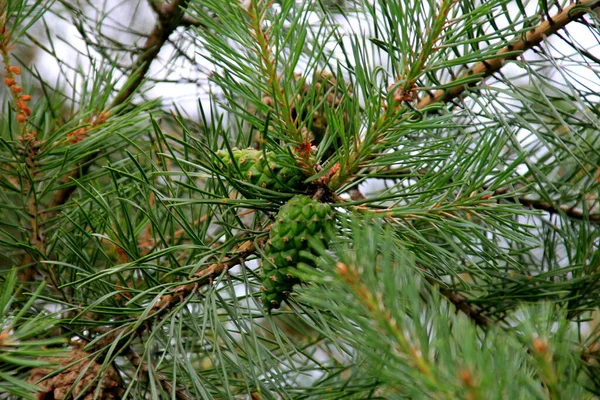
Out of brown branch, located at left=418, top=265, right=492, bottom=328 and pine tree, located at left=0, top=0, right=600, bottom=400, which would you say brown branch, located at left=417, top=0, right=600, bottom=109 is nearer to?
pine tree, located at left=0, top=0, right=600, bottom=400

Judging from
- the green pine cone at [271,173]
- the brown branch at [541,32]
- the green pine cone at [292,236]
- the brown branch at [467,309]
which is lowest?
the green pine cone at [292,236]

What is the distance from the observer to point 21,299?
79cm

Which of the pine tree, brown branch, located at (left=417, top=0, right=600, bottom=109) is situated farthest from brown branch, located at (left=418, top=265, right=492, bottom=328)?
brown branch, located at (left=417, top=0, right=600, bottom=109)

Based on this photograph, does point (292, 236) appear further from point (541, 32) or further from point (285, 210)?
point (541, 32)

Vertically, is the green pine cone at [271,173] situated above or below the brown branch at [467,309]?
above

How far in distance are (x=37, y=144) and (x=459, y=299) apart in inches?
24.6

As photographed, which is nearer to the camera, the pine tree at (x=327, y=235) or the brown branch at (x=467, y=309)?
the pine tree at (x=327, y=235)

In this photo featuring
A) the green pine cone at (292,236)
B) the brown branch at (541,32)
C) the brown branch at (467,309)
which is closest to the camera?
the green pine cone at (292,236)

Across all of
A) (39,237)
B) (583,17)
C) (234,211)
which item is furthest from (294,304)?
(583,17)

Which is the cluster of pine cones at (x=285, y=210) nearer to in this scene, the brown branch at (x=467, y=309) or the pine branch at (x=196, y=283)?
the pine branch at (x=196, y=283)

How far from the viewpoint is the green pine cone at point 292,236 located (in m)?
0.56

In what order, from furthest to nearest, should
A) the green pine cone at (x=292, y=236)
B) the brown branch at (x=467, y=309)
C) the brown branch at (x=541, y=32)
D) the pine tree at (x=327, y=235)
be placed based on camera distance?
the brown branch at (x=467, y=309)
the brown branch at (x=541, y=32)
the green pine cone at (x=292, y=236)
the pine tree at (x=327, y=235)

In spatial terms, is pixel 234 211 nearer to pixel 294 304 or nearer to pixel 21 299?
pixel 294 304

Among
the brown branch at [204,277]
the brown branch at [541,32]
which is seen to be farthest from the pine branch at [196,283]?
the brown branch at [541,32]
